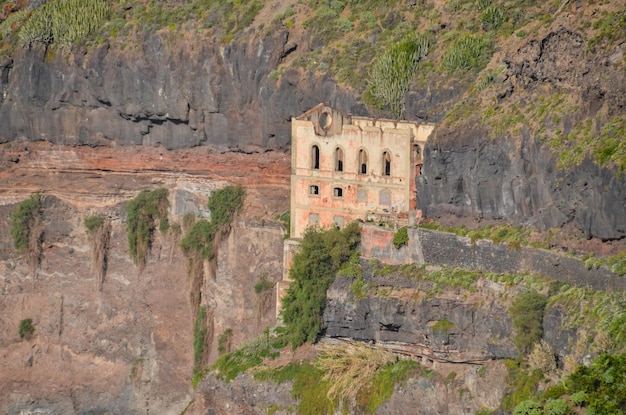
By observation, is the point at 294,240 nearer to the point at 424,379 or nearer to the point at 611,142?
the point at 424,379

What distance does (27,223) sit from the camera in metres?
101

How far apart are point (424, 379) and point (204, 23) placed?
2299cm

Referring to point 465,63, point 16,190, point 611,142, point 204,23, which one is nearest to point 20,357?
point 16,190

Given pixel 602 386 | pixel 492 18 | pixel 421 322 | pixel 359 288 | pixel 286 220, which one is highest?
pixel 492 18

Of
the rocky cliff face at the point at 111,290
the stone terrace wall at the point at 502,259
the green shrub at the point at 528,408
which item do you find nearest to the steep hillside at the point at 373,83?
the stone terrace wall at the point at 502,259

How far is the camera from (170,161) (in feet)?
319

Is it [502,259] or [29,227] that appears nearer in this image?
[502,259]

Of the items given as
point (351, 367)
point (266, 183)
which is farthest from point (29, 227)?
point (351, 367)

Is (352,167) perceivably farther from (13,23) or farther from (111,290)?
(13,23)

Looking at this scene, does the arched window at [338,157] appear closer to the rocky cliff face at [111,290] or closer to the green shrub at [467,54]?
the green shrub at [467,54]

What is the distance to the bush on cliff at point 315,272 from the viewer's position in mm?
85375

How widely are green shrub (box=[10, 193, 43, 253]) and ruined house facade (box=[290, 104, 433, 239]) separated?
16.9 meters

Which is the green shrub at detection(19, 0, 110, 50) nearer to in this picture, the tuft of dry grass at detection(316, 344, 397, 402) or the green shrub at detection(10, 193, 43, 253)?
the green shrub at detection(10, 193, 43, 253)

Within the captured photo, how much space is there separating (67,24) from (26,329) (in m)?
13.6
